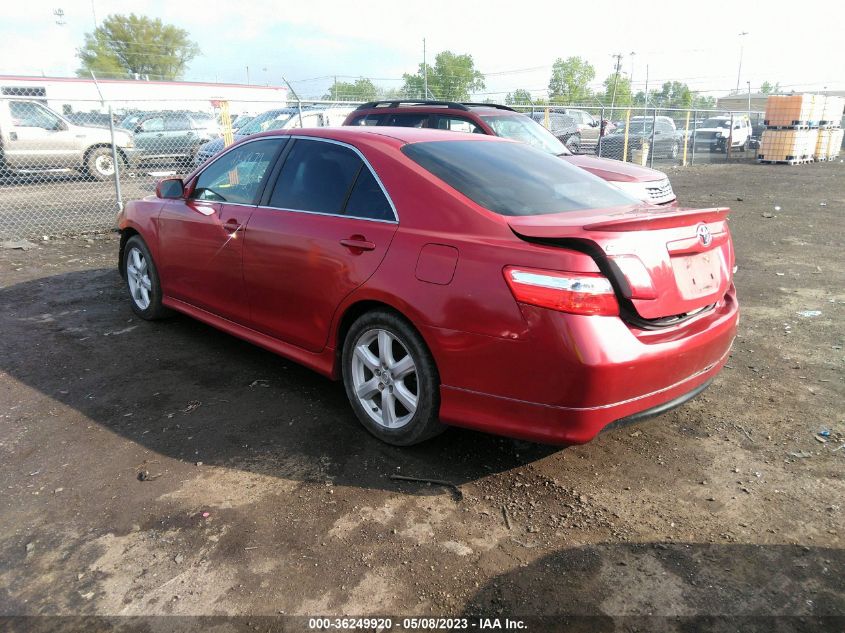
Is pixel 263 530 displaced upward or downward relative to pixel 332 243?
downward

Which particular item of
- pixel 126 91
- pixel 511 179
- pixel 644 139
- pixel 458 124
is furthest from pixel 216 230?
pixel 126 91

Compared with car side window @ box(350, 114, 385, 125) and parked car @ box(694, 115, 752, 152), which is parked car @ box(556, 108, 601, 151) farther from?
car side window @ box(350, 114, 385, 125)

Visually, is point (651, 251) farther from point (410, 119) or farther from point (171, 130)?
point (171, 130)

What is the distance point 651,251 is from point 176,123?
19253 mm

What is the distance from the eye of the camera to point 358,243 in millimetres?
3340

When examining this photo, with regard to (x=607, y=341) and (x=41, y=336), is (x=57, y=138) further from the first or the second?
(x=607, y=341)

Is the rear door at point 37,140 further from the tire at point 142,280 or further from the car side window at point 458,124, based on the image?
the tire at point 142,280

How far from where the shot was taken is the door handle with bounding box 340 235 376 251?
328 centimetres

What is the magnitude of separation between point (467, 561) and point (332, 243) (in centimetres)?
179

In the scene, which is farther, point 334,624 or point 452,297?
point 452,297

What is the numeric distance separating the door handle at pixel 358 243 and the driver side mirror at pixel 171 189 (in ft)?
6.76

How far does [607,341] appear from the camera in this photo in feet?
8.57

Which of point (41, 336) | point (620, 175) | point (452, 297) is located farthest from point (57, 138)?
point (452, 297)

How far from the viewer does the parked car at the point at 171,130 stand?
1745cm
